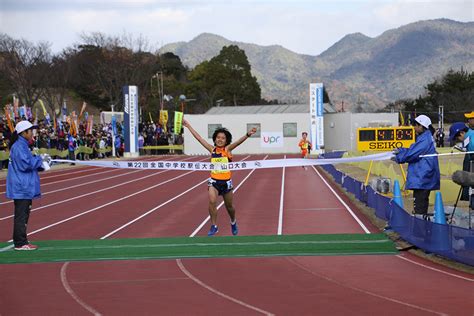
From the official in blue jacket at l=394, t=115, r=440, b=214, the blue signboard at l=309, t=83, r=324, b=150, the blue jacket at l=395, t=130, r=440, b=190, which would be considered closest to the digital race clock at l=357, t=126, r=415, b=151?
the official in blue jacket at l=394, t=115, r=440, b=214

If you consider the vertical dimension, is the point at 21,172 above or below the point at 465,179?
above

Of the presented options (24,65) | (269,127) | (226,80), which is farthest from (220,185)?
(226,80)

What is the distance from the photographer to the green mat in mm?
10555

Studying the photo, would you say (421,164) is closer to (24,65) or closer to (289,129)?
(289,129)

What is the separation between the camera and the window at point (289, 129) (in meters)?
62.5

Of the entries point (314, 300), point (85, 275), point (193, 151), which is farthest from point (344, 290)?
point (193, 151)

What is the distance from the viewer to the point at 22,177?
1110cm

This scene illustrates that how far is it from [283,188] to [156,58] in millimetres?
62175

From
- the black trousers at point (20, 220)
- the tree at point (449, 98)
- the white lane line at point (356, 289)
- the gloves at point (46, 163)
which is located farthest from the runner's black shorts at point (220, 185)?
the tree at point (449, 98)

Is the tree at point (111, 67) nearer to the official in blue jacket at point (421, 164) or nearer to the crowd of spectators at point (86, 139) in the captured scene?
the crowd of spectators at point (86, 139)

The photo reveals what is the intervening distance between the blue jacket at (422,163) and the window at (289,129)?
51.3 metres

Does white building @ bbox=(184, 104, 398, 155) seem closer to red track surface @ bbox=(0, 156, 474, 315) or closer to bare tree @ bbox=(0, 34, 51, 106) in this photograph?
bare tree @ bbox=(0, 34, 51, 106)

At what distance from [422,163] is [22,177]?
5.86 metres

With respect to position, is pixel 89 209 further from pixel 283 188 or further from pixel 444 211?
pixel 444 211
